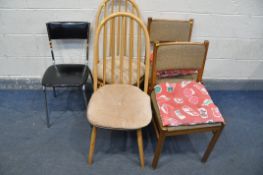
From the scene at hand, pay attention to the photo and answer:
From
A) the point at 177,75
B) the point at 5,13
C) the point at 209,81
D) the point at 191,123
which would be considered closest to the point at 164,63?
the point at 177,75

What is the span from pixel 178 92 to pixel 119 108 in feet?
1.46

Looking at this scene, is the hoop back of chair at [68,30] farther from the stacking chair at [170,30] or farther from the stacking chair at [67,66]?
the stacking chair at [170,30]

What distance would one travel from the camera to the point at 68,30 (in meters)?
1.77

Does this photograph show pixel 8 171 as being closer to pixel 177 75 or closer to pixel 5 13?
pixel 5 13

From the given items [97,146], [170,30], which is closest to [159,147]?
[97,146]

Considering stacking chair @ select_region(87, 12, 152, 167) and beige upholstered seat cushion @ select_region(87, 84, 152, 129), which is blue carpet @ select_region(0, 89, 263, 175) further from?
beige upholstered seat cushion @ select_region(87, 84, 152, 129)

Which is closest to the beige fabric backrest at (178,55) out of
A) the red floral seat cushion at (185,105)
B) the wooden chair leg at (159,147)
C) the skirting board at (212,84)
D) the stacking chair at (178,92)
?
the stacking chair at (178,92)

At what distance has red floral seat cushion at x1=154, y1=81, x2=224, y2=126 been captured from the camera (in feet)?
4.37

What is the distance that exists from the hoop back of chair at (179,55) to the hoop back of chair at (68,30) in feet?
2.30

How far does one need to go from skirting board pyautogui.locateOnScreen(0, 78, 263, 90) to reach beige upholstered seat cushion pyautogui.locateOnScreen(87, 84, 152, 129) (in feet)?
3.39

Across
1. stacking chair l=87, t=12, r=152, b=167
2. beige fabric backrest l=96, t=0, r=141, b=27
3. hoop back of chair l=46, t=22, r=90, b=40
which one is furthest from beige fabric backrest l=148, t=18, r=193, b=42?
hoop back of chair l=46, t=22, r=90, b=40

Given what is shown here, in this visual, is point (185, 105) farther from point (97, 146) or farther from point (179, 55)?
point (97, 146)

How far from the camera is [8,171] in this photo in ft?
4.81

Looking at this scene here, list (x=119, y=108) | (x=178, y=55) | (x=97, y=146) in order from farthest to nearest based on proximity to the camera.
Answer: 1. (x=97, y=146)
2. (x=178, y=55)
3. (x=119, y=108)
